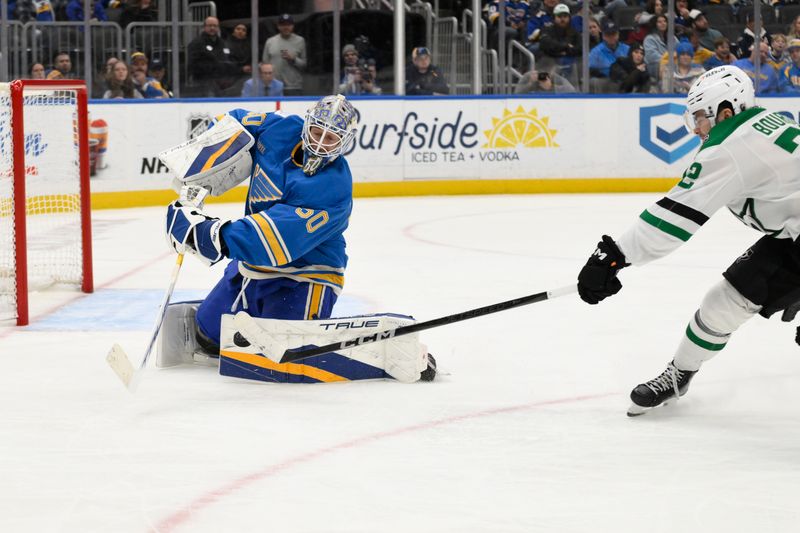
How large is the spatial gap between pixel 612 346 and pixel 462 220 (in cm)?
422

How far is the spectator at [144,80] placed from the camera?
9.27 meters

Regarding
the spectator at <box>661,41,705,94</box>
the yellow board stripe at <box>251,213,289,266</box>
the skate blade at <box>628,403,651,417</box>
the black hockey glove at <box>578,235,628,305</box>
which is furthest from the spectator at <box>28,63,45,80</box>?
the black hockey glove at <box>578,235,628,305</box>

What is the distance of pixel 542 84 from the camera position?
10.4 meters

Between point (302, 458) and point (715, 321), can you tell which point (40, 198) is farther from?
point (715, 321)

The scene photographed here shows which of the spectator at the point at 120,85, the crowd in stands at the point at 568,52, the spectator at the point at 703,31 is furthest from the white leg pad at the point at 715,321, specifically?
the spectator at the point at 703,31

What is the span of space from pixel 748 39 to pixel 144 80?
5.41 metres

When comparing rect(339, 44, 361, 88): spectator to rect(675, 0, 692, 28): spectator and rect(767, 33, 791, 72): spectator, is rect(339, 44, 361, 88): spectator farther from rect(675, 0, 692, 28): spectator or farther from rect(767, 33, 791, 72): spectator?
rect(767, 33, 791, 72): spectator

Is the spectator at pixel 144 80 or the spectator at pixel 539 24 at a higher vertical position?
the spectator at pixel 539 24

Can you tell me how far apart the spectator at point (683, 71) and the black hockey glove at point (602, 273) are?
799 cm

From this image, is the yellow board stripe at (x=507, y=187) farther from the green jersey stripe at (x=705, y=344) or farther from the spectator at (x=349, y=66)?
the green jersey stripe at (x=705, y=344)

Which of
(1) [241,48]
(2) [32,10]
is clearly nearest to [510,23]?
(1) [241,48]

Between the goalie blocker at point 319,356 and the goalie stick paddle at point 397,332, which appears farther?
the goalie blocker at point 319,356

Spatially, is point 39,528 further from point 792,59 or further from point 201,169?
point 792,59

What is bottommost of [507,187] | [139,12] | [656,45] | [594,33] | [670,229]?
[507,187]
